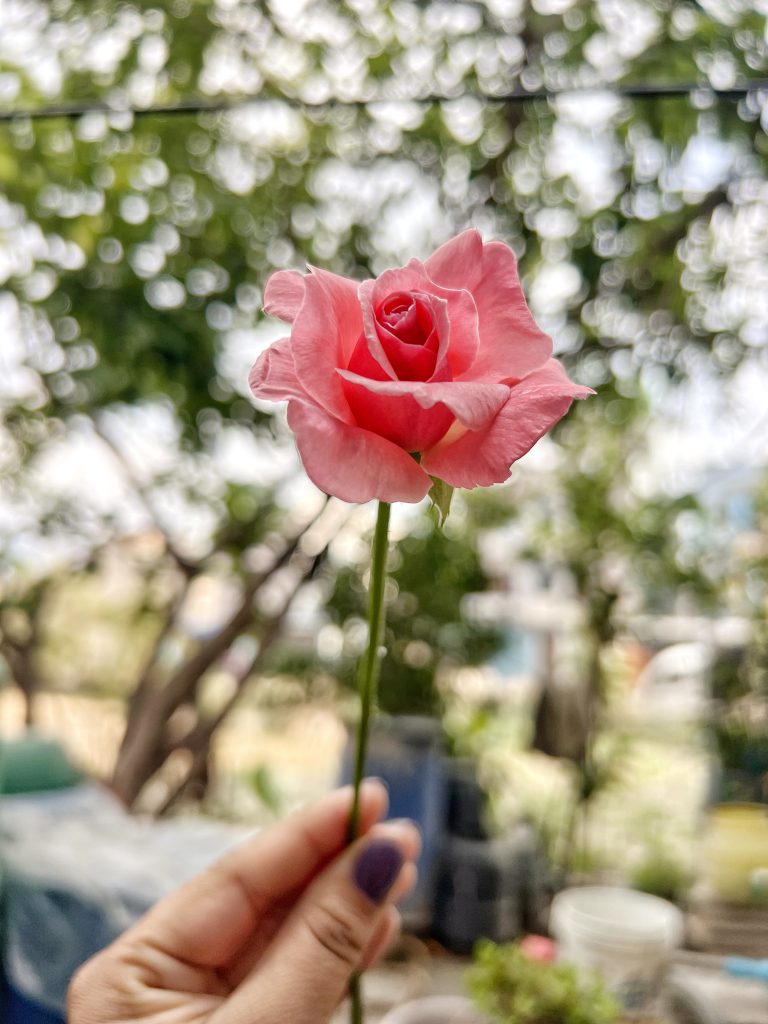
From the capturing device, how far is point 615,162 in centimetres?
114

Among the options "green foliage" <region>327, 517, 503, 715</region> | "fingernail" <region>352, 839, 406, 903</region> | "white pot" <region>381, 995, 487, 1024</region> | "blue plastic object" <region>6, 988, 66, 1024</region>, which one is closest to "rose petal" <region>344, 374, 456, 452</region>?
"fingernail" <region>352, 839, 406, 903</region>

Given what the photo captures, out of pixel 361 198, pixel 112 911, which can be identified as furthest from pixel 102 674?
pixel 361 198

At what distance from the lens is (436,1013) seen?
0.90 metres

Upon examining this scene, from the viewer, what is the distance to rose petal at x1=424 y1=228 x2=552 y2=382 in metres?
0.39

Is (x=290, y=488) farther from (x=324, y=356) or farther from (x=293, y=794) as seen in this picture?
(x=324, y=356)

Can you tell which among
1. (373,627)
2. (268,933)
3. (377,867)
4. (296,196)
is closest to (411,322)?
(373,627)

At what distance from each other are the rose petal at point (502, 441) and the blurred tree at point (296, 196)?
0.80 m

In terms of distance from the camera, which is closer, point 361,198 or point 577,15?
point 577,15

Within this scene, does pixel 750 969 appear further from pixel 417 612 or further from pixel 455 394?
pixel 455 394

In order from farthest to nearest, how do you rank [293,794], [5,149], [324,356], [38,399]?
[293,794] → [38,399] → [5,149] → [324,356]

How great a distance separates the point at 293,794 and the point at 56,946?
2.37ft

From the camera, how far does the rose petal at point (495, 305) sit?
39 cm

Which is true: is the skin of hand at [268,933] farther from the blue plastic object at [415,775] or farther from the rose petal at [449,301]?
the blue plastic object at [415,775]

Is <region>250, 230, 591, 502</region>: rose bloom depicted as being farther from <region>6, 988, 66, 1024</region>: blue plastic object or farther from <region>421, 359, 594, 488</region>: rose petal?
<region>6, 988, 66, 1024</region>: blue plastic object
